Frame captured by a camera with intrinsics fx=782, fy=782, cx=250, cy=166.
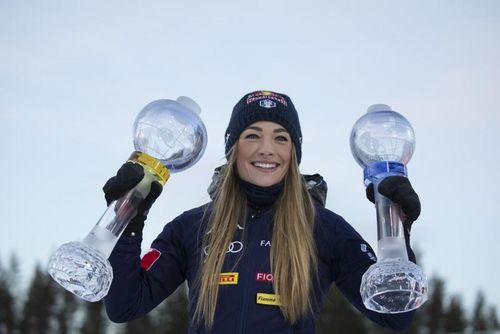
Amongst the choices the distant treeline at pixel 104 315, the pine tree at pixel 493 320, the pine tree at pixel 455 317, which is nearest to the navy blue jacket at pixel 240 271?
the distant treeline at pixel 104 315

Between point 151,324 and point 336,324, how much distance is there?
13.6 meters

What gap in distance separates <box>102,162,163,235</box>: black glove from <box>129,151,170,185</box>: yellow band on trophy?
52mm

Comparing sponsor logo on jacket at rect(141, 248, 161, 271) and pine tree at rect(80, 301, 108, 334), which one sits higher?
pine tree at rect(80, 301, 108, 334)

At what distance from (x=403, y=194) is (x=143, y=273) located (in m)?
1.41

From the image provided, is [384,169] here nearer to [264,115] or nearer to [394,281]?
[394,281]

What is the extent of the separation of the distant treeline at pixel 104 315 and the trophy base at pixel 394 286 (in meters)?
51.5

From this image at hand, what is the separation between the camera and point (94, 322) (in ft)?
184

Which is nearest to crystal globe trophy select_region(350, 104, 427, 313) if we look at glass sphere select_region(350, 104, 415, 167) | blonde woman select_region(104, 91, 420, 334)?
glass sphere select_region(350, 104, 415, 167)

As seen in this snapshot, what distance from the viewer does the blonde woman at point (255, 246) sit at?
150 inches

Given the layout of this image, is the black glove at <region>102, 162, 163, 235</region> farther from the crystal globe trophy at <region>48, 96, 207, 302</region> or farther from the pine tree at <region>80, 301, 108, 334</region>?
the pine tree at <region>80, 301, 108, 334</region>

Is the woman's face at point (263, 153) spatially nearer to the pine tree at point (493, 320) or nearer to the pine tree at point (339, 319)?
the pine tree at point (339, 319)

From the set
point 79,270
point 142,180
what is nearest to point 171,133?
point 142,180

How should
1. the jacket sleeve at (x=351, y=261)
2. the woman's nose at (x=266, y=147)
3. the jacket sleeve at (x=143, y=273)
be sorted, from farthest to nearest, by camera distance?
the woman's nose at (x=266, y=147)
the jacket sleeve at (x=351, y=261)
the jacket sleeve at (x=143, y=273)

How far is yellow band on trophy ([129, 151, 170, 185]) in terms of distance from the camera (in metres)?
3.83
